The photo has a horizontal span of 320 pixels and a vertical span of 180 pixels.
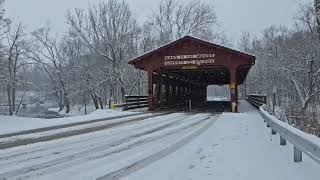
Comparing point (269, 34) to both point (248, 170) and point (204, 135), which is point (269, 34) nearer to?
point (204, 135)

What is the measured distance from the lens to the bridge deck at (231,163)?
6.30 meters

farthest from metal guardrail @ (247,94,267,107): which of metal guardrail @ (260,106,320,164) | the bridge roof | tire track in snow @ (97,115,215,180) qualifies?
metal guardrail @ (260,106,320,164)

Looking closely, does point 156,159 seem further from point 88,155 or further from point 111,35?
point 111,35

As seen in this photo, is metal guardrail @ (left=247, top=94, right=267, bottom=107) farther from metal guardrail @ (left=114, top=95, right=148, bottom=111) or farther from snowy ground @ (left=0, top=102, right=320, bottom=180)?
snowy ground @ (left=0, top=102, right=320, bottom=180)

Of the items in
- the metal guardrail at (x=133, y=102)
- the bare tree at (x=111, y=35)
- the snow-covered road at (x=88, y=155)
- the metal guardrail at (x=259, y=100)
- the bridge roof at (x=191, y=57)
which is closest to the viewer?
the snow-covered road at (x=88, y=155)

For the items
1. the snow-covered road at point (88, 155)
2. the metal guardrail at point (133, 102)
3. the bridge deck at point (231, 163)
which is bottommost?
the bridge deck at point (231, 163)

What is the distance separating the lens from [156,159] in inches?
308

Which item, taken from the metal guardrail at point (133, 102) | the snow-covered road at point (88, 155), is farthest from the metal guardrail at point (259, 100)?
the snow-covered road at point (88, 155)

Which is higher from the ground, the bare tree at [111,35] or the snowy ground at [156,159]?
the bare tree at [111,35]

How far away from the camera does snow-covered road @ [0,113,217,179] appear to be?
6.53 meters

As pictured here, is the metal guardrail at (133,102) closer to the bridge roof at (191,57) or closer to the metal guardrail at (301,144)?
the bridge roof at (191,57)

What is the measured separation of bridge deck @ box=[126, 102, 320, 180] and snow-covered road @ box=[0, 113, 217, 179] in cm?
44

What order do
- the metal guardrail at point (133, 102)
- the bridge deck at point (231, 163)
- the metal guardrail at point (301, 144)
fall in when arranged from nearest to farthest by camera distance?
the metal guardrail at point (301, 144) → the bridge deck at point (231, 163) → the metal guardrail at point (133, 102)

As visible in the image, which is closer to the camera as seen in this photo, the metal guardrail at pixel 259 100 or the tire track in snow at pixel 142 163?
the tire track in snow at pixel 142 163
